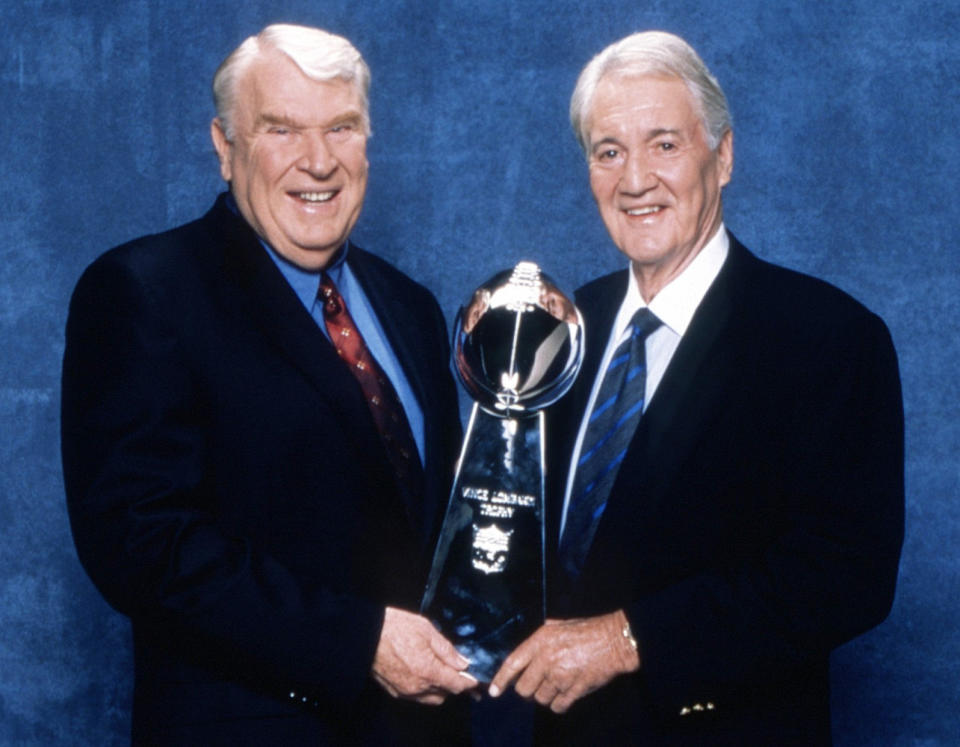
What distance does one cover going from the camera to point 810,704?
1.63 metres

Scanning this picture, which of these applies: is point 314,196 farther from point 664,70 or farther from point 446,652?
point 446,652

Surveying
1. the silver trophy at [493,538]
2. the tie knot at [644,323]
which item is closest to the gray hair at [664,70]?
the tie knot at [644,323]

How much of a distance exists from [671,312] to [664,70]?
1.23 ft

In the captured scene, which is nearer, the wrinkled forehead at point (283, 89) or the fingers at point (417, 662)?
the fingers at point (417, 662)

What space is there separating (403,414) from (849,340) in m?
0.66

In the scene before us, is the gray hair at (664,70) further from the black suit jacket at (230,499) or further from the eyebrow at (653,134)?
the black suit jacket at (230,499)

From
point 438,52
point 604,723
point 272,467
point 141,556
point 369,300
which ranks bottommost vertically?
point 604,723

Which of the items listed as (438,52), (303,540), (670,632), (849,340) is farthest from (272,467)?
(438,52)

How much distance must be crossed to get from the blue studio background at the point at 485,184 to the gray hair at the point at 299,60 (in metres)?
0.66

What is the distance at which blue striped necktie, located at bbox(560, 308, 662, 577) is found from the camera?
1.62 m

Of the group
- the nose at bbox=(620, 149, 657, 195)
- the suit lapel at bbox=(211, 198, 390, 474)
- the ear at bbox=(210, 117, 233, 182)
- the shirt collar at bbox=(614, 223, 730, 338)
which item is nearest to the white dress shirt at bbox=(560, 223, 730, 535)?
the shirt collar at bbox=(614, 223, 730, 338)

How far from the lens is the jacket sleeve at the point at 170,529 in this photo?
1518mm

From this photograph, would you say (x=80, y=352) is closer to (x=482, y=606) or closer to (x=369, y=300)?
(x=369, y=300)

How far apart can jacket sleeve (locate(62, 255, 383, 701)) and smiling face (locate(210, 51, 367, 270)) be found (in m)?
0.27
